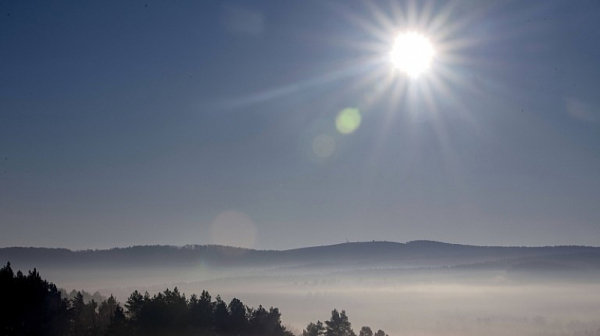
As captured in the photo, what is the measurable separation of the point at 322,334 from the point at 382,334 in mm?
15669

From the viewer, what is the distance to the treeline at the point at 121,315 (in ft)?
139

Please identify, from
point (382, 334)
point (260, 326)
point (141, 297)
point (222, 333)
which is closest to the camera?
point (141, 297)

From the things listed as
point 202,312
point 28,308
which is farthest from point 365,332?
point 28,308

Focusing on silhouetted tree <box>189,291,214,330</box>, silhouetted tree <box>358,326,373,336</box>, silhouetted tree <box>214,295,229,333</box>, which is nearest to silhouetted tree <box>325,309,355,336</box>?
silhouetted tree <box>358,326,373,336</box>

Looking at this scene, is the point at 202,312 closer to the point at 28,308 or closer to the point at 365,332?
the point at 28,308

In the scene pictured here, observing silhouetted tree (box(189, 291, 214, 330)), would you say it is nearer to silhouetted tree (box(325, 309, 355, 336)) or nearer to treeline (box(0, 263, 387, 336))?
treeline (box(0, 263, 387, 336))

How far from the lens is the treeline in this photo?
42.4 meters

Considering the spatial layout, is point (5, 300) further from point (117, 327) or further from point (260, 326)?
point (260, 326)

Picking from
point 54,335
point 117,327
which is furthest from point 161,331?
point 54,335

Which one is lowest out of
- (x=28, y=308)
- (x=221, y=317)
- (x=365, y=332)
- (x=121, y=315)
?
(x=365, y=332)

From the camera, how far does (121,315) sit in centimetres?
4406

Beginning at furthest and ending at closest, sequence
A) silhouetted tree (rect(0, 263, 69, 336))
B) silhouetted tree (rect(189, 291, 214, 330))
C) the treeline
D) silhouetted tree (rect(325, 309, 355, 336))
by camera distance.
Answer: silhouetted tree (rect(325, 309, 355, 336)), silhouetted tree (rect(189, 291, 214, 330)), the treeline, silhouetted tree (rect(0, 263, 69, 336))

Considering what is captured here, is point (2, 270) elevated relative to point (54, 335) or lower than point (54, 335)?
elevated

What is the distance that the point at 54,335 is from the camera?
4353 cm
